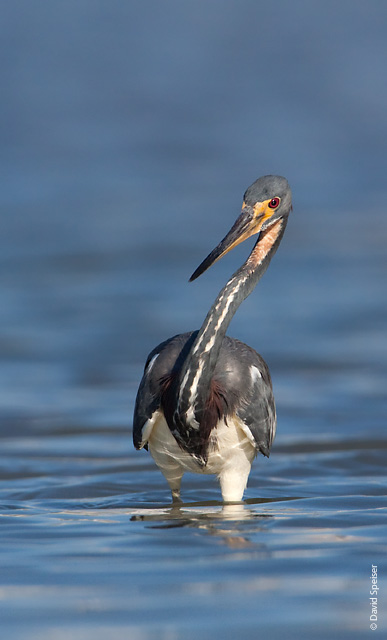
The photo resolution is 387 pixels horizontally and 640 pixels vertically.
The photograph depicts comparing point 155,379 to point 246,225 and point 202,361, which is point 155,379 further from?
point 246,225

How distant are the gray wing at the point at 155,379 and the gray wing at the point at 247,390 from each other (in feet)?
0.85

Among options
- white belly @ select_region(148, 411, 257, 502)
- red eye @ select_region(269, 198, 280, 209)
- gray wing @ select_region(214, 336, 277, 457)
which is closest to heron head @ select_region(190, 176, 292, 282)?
red eye @ select_region(269, 198, 280, 209)

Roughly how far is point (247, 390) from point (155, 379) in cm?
59

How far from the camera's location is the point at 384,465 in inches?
Answer: 372

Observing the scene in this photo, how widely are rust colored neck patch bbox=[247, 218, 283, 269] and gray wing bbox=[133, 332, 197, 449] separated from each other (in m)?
0.70

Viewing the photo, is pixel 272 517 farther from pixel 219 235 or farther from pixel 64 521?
pixel 219 235

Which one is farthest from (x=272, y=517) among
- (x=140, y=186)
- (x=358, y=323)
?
(x=140, y=186)

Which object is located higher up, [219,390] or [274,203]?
[274,203]

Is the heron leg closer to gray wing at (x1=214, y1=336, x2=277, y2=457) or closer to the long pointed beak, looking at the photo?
gray wing at (x1=214, y1=336, x2=277, y2=457)

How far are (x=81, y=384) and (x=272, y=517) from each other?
18.4ft

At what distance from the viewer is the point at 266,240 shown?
7715mm

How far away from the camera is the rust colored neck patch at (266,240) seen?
25.1 feet

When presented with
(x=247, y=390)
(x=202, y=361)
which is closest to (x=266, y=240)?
(x=247, y=390)

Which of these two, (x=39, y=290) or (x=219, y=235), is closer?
(x=39, y=290)
